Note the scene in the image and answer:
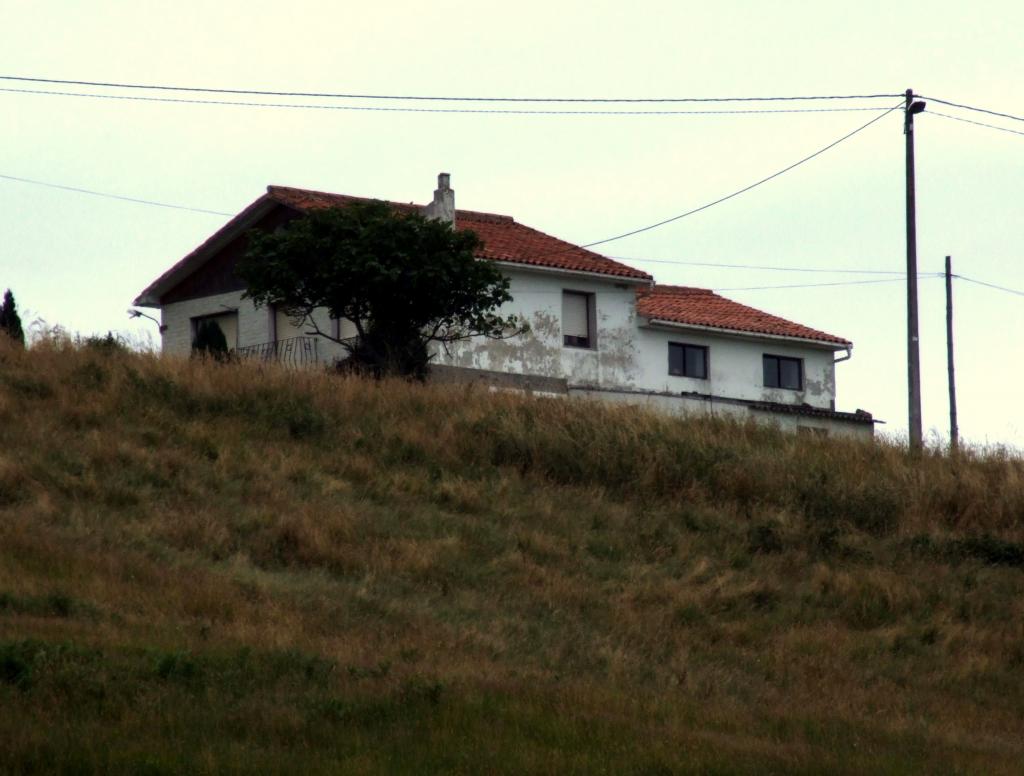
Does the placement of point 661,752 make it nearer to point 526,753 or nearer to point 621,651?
point 526,753

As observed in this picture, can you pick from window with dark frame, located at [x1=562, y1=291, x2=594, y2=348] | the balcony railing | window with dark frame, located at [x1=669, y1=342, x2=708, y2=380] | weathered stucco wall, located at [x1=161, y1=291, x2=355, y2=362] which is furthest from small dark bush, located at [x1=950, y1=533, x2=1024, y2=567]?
window with dark frame, located at [x1=669, y1=342, x2=708, y2=380]

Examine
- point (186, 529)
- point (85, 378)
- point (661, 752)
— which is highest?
point (85, 378)

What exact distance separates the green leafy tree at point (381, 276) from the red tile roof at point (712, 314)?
1029 cm

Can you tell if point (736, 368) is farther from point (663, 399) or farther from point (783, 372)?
point (663, 399)

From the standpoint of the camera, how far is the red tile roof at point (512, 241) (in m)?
36.3

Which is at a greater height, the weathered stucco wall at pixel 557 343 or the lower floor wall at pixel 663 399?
the weathered stucco wall at pixel 557 343

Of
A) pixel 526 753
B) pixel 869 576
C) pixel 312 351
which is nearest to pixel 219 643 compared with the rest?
pixel 526 753

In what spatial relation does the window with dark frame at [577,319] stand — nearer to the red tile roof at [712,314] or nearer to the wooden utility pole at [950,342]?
the red tile roof at [712,314]

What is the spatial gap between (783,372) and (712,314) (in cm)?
252

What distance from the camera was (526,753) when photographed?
9.96m

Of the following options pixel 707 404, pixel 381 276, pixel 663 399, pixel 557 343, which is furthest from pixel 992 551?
pixel 707 404

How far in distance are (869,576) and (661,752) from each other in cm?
995

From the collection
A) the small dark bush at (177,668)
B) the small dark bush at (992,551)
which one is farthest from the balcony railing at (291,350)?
the small dark bush at (177,668)

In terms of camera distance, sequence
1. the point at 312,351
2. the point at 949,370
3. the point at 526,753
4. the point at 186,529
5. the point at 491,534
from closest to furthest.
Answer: the point at 526,753 < the point at 186,529 < the point at 491,534 < the point at 312,351 < the point at 949,370
